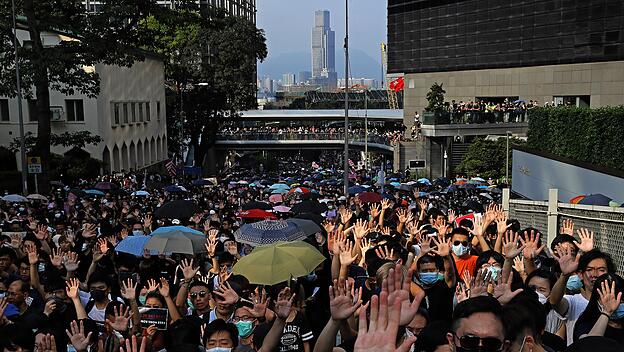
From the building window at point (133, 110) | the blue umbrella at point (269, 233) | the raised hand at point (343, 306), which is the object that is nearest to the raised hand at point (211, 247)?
the blue umbrella at point (269, 233)

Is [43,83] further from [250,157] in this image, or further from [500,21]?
[250,157]

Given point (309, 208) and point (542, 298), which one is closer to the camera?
point (542, 298)

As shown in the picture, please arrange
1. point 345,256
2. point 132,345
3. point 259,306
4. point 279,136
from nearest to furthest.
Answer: point 132,345 < point 259,306 < point 345,256 < point 279,136

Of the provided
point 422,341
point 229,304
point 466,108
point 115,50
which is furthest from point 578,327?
point 466,108

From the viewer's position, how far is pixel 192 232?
10.4 metres

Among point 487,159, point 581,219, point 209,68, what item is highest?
point 209,68

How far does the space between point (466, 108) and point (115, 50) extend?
20.1 meters

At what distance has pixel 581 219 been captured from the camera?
12.4 meters

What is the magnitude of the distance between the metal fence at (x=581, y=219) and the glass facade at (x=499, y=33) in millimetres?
26398

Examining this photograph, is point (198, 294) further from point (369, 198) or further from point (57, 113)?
point (57, 113)

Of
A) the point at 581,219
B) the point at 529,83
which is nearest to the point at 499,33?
the point at 529,83

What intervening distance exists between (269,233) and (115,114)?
36478 millimetres

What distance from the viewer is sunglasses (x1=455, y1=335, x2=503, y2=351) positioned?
3.71 meters

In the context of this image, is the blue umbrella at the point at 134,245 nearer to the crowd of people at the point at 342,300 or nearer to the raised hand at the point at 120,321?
the crowd of people at the point at 342,300
